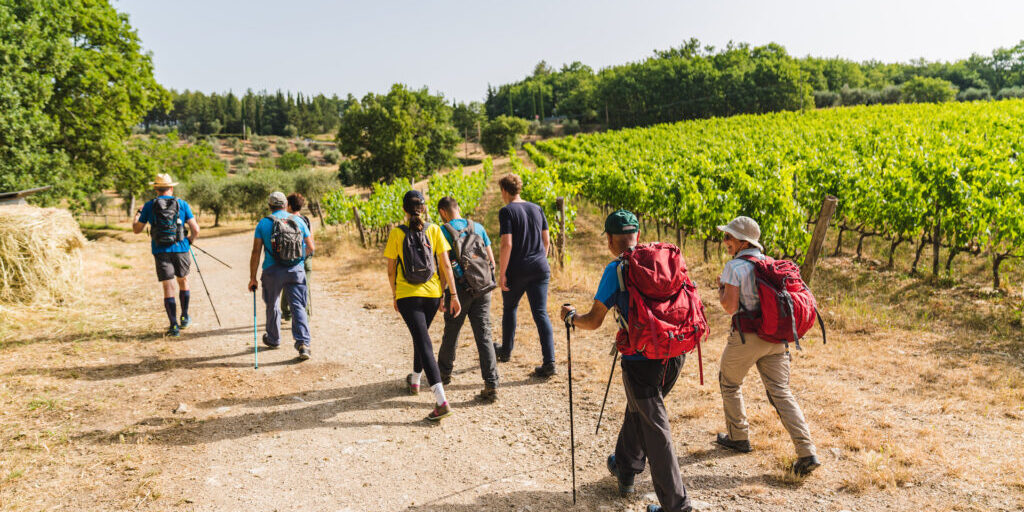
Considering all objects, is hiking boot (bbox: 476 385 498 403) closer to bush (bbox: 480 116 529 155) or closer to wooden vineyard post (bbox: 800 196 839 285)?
wooden vineyard post (bbox: 800 196 839 285)

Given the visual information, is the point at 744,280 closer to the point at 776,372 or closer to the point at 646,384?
the point at 776,372

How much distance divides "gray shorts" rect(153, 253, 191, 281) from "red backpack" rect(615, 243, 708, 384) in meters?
5.89

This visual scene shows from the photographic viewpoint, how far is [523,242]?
16.4ft

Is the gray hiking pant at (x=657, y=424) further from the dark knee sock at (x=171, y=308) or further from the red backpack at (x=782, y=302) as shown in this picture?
the dark knee sock at (x=171, y=308)

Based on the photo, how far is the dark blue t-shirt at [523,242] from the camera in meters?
4.96

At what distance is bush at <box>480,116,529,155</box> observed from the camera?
70.9 m

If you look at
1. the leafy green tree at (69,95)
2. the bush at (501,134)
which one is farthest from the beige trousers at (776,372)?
the bush at (501,134)

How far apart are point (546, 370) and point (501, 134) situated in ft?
224

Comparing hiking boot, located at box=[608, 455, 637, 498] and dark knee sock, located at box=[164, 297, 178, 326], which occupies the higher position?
dark knee sock, located at box=[164, 297, 178, 326]

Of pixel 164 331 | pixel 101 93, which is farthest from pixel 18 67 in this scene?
pixel 164 331

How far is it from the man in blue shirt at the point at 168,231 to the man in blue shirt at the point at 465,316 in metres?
3.52

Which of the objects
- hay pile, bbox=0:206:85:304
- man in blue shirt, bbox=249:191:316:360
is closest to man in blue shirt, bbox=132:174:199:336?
man in blue shirt, bbox=249:191:316:360

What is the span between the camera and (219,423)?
4484 millimetres

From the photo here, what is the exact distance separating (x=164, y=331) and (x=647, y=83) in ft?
286
